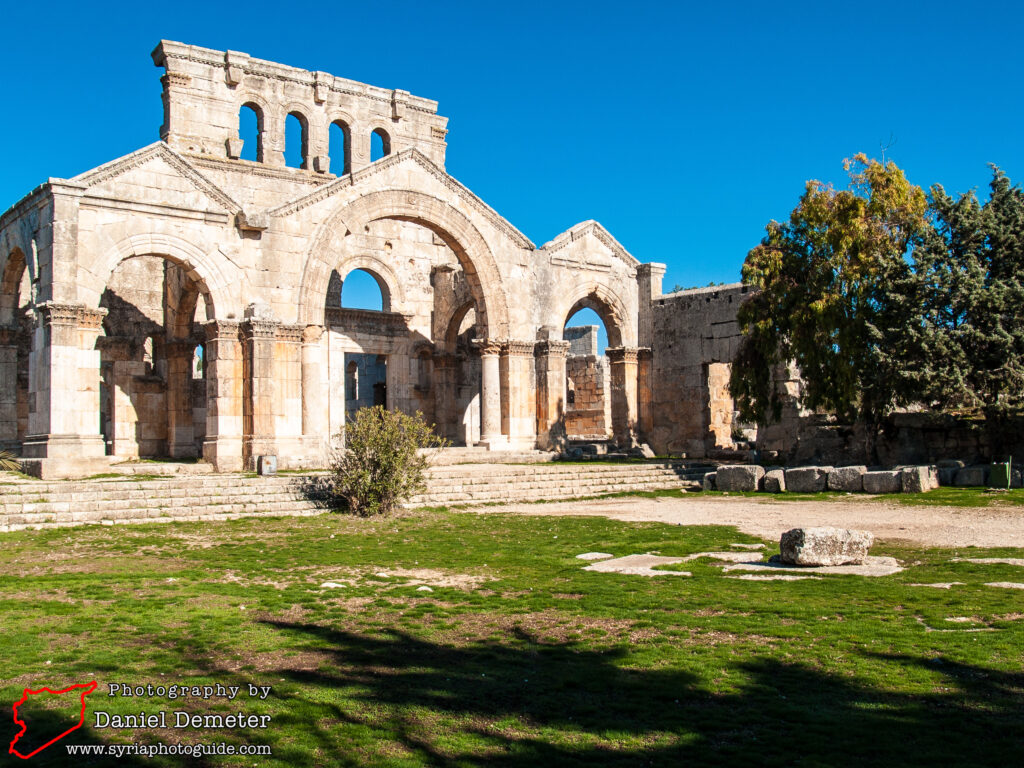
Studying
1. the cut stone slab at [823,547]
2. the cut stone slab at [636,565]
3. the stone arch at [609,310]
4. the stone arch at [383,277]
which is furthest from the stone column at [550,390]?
the cut stone slab at [823,547]

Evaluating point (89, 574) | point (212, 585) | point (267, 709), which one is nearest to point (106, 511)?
point (89, 574)

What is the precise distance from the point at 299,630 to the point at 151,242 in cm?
1501

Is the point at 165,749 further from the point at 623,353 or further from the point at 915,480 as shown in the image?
the point at 623,353

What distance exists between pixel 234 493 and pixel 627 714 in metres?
11.4

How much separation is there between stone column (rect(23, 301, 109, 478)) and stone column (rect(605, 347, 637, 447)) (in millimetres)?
14193

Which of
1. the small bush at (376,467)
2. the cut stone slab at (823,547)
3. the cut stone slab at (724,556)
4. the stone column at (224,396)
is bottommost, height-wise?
the cut stone slab at (724,556)

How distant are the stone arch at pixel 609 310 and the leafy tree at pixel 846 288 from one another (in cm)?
684

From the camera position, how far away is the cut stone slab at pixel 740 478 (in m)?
18.7

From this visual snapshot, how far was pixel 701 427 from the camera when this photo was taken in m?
26.6

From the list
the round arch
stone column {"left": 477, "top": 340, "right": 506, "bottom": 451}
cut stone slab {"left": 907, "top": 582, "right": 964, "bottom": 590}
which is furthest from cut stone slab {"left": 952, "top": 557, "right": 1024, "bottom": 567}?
the round arch

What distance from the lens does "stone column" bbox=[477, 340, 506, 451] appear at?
80.8 feet

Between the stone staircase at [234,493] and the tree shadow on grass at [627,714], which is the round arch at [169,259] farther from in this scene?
the tree shadow on grass at [627,714]

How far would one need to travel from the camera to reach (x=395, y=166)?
928 inches

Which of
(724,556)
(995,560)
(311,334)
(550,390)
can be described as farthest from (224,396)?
(995,560)
